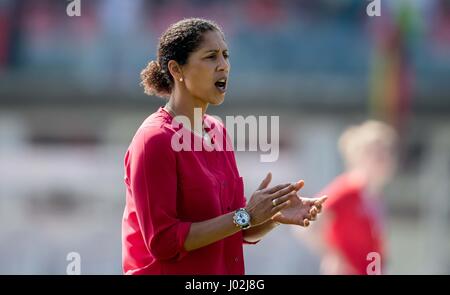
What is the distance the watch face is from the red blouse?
14cm

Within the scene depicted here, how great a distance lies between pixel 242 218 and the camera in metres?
3.35

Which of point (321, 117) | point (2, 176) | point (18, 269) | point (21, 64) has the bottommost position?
point (18, 269)

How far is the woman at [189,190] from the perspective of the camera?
3361 mm

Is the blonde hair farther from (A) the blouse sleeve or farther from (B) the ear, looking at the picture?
(A) the blouse sleeve

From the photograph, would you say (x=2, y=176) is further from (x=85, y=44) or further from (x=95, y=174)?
(x=85, y=44)

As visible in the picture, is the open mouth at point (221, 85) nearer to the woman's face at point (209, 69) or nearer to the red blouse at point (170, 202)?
the woman's face at point (209, 69)

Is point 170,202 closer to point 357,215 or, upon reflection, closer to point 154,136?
point 154,136

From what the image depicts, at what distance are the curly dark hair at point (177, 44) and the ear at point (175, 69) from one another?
13 mm

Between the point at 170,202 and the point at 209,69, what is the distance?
0.51m

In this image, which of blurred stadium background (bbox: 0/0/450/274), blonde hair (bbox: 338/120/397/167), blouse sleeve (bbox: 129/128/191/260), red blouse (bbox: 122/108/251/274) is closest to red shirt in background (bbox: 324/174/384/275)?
blonde hair (bbox: 338/120/397/167)

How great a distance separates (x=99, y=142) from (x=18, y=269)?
282 centimetres

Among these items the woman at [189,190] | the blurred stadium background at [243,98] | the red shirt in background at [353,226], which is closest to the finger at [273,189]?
the woman at [189,190]

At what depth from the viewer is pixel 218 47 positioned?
3.53 m
